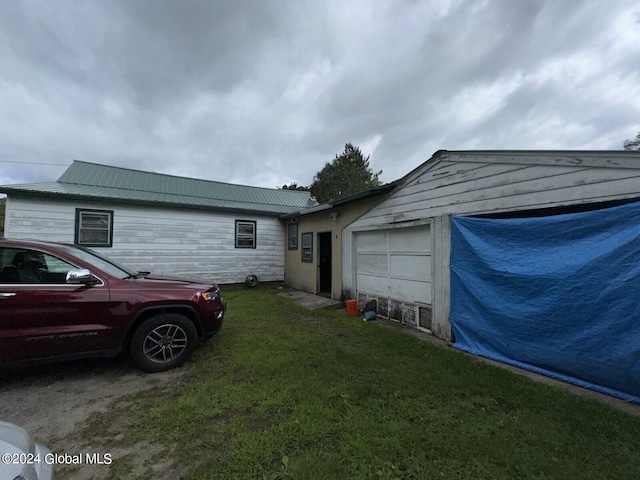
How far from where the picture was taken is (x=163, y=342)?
330cm

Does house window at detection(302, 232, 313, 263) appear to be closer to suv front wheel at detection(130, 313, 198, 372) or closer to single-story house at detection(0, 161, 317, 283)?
single-story house at detection(0, 161, 317, 283)

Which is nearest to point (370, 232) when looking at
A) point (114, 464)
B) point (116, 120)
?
point (114, 464)

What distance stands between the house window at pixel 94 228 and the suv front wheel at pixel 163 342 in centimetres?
714

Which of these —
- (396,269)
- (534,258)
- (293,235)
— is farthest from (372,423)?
(293,235)

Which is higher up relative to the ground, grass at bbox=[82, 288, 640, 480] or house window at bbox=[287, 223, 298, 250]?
house window at bbox=[287, 223, 298, 250]

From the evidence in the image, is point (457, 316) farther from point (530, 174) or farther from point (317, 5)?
point (317, 5)

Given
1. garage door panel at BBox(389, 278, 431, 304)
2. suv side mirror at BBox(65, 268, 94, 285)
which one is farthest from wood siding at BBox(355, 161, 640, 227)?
suv side mirror at BBox(65, 268, 94, 285)

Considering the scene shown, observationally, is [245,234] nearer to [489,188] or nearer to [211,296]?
Answer: [211,296]

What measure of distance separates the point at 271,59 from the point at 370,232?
659 centimetres

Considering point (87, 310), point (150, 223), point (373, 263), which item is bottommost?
point (87, 310)

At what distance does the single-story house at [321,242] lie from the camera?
23.3 ft

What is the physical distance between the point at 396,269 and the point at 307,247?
14.6ft

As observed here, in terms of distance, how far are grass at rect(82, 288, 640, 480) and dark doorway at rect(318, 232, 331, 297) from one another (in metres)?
5.50

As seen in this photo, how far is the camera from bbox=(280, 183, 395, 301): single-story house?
23.3 ft
